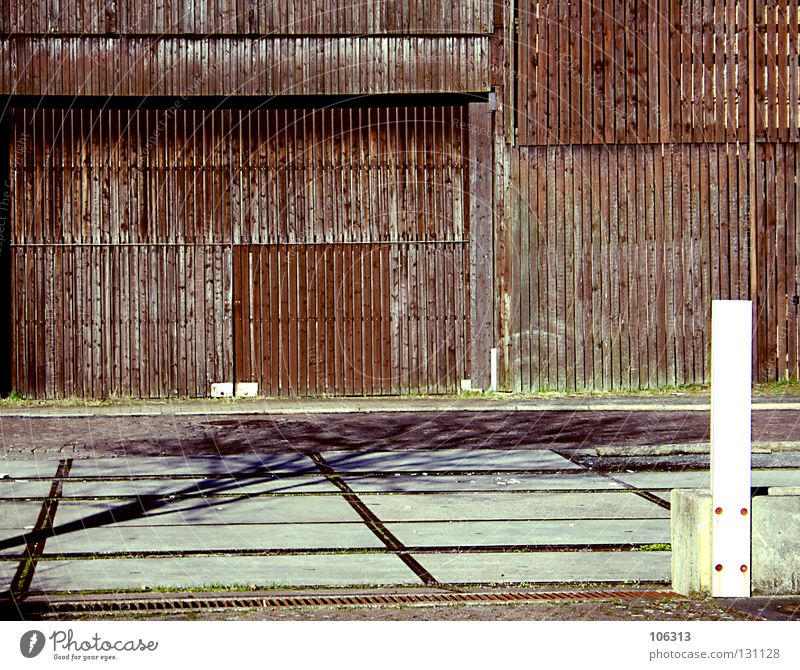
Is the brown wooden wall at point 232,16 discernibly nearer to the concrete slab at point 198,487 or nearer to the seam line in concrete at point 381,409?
the seam line in concrete at point 381,409

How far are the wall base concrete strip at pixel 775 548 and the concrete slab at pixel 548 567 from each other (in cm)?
65

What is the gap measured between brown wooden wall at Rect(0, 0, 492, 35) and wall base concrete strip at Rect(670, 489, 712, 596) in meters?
16.6

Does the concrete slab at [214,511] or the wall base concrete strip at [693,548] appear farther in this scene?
the concrete slab at [214,511]

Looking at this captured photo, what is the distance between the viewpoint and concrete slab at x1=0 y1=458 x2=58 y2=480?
13.5m

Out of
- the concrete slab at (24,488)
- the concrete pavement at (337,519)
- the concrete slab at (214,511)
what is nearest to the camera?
the concrete pavement at (337,519)

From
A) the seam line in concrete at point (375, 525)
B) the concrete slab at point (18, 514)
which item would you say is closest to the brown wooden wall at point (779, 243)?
the seam line in concrete at point (375, 525)

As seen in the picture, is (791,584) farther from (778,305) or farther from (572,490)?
(778,305)

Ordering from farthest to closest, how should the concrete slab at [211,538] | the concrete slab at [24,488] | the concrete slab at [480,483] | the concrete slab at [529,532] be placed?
the concrete slab at [480,483], the concrete slab at [24,488], the concrete slab at [529,532], the concrete slab at [211,538]

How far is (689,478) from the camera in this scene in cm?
1291

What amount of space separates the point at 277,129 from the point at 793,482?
13.3 m

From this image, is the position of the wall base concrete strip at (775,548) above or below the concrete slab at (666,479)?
above

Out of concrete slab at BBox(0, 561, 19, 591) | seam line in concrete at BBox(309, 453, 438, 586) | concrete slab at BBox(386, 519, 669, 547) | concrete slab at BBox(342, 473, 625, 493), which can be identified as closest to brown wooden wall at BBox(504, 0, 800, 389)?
seam line in concrete at BBox(309, 453, 438, 586)

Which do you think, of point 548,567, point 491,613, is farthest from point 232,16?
point 491,613

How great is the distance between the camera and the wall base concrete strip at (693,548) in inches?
306
